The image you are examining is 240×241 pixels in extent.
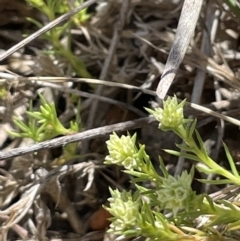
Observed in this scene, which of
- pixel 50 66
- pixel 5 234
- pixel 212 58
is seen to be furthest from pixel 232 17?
pixel 5 234

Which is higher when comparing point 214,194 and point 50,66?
point 50,66

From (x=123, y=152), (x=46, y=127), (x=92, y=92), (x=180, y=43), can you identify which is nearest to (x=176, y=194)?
(x=123, y=152)

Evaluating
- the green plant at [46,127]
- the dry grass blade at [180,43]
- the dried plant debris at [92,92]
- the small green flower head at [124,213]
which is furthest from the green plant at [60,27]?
the small green flower head at [124,213]

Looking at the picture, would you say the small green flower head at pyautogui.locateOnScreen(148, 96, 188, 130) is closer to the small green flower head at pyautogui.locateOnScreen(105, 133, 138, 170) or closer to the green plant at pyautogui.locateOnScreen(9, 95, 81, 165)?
the small green flower head at pyautogui.locateOnScreen(105, 133, 138, 170)

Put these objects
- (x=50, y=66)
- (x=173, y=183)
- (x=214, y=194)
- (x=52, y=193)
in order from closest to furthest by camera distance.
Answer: (x=173, y=183)
(x=214, y=194)
(x=52, y=193)
(x=50, y=66)

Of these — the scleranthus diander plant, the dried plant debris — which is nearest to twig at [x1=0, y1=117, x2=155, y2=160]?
the dried plant debris

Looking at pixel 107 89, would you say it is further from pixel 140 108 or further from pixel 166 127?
pixel 166 127

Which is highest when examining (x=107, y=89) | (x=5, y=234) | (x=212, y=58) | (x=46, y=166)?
(x=212, y=58)

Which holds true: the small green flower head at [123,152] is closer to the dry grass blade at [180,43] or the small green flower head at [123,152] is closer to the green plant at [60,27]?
the dry grass blade at [180,43]

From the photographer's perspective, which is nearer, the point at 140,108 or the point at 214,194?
the point at 214,194
